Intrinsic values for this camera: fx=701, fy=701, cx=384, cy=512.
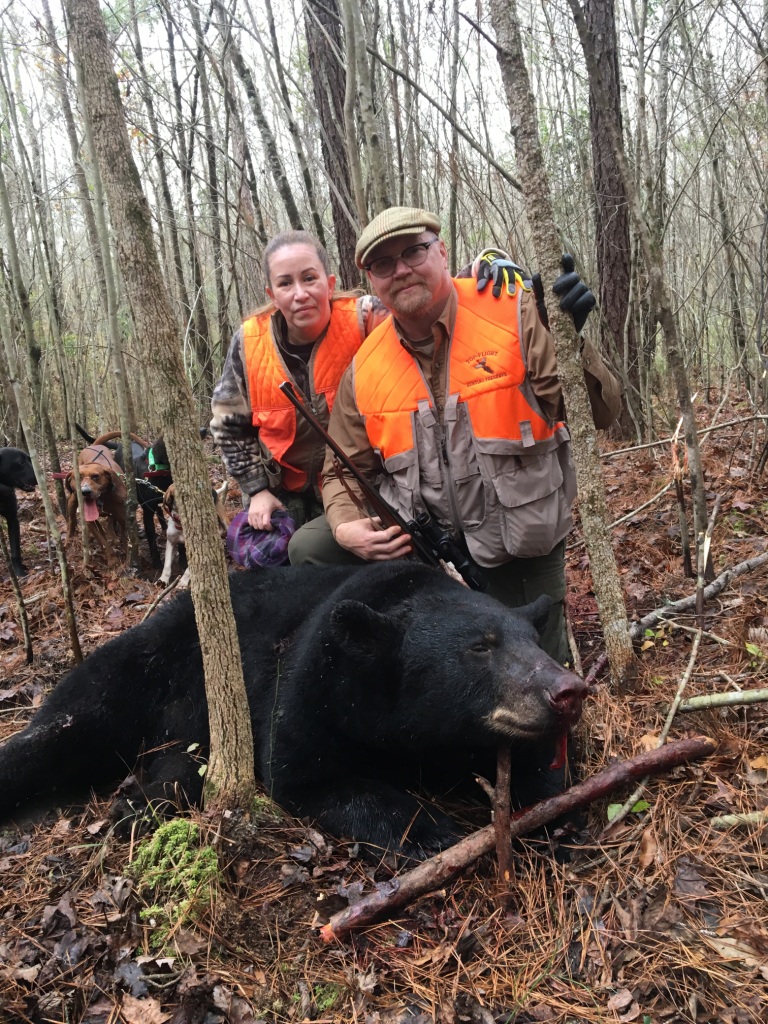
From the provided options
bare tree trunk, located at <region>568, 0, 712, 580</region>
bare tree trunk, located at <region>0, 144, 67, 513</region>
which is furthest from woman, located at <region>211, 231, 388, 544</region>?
bare tree trunk, located at <region>568, 0, 712, 580</region>

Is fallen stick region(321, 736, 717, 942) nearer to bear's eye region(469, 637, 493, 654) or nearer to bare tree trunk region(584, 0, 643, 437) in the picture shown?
bear's eye region(469, 637, 493, 654)

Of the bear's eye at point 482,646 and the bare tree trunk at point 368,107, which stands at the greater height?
the bare tree trunk at point 368,107

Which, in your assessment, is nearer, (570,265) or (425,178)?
(570,265)

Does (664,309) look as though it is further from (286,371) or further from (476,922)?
(476,922)

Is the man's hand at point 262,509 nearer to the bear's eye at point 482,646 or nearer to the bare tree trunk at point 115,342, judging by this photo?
the bare tree trunk at point 115,342

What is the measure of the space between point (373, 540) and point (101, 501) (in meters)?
4.69

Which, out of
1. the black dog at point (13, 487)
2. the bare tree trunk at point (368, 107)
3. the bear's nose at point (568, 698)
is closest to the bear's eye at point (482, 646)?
the bear's nose at point (568, 698)

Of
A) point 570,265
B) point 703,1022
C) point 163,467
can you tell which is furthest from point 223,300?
point 703,1022

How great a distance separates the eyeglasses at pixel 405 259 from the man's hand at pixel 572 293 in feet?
3.54

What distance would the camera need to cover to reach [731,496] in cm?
554

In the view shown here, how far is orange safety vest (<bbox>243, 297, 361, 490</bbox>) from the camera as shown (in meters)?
4.83

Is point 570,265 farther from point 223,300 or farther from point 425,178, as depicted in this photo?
point 223,300

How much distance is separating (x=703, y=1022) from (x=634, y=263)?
6.34 m

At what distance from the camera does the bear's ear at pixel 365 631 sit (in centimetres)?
291
